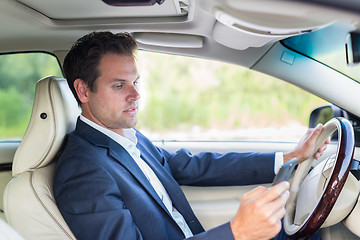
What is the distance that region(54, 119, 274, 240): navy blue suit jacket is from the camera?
1404mm

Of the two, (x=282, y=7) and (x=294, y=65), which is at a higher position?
(x=282, y=7)

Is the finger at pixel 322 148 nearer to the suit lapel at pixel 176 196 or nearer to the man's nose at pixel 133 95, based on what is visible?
the suit lapel at pixel 176 196

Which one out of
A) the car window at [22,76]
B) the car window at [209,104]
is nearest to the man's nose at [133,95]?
the car window at [22,76]

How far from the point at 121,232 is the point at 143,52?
106cm

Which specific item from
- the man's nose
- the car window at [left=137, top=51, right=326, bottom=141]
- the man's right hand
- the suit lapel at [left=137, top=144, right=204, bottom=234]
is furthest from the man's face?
the car window at [left=137, top=51, right=326, bottom=141]

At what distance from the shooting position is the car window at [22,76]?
2.24m

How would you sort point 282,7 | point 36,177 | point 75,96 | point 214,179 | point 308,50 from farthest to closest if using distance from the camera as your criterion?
point 214,179, point 308,50, point 75,96, point 36,177, point 282,7

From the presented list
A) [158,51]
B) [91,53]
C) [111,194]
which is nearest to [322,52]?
[158,51]

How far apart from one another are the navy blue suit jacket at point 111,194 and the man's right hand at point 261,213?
0.19 ft

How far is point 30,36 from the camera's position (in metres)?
2.02

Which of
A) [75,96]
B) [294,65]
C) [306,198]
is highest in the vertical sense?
[294,65]

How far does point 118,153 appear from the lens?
5.43ft

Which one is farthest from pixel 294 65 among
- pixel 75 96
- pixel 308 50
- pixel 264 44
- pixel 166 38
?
pixel 75 96

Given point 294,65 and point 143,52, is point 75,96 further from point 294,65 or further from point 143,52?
point 294,65
